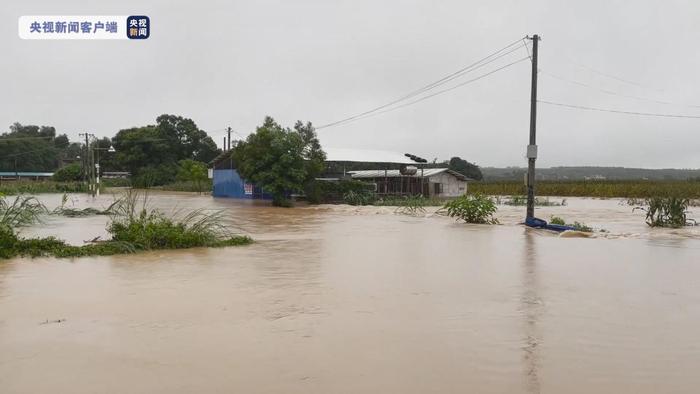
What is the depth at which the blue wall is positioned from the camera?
4084cm

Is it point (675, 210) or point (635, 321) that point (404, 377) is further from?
point (675, 210)

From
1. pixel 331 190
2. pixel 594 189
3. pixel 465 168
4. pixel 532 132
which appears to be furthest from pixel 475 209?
pixel 465 168

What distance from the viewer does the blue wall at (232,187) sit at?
40.8 m

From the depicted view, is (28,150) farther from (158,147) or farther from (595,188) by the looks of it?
(595,188)

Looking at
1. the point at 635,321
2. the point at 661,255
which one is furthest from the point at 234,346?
the point at 661,255

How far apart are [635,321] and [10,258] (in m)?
11.5

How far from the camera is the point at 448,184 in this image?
1676 inches

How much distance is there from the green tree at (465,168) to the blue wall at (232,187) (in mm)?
35069

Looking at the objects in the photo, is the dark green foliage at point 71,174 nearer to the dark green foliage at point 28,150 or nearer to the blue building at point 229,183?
the dark green foliage at point 28,150

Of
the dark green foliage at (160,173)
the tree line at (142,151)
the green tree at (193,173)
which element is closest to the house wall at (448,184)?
the green tree at (193,173)

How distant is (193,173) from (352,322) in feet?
188

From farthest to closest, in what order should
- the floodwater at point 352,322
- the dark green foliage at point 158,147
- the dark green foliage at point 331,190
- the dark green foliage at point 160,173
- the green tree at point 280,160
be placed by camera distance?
the dark green foliage at point 158,147 → the dark green foliage at point 160,173 → the dark green foliage at point 331,190 → the green tree at point 280,160 → the floodwater at point 352,322

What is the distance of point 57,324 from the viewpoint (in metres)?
6.49

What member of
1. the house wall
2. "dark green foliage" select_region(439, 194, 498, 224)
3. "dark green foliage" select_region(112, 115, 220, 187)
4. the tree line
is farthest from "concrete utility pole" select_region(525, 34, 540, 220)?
"dark green foliage" select_region(112, 115, 220, 187)
